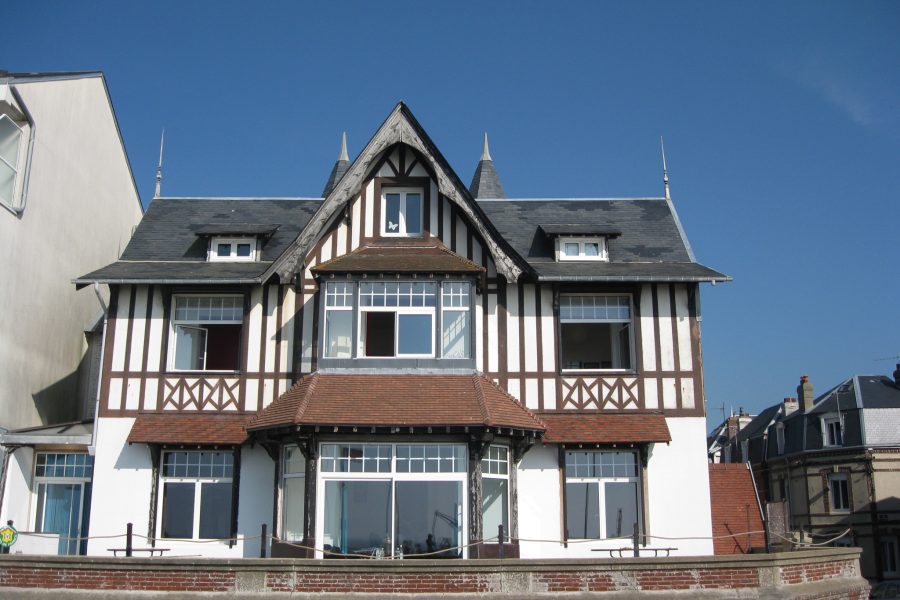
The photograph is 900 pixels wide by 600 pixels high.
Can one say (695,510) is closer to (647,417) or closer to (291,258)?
(647,417)

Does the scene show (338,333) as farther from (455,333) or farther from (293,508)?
(293,508)

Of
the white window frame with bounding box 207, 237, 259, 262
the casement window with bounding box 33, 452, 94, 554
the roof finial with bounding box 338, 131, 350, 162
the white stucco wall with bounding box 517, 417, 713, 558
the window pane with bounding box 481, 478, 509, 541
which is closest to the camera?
the window pane with bounding box 481, 478, 509, 541

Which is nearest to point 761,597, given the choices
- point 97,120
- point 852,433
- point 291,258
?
point 291,258

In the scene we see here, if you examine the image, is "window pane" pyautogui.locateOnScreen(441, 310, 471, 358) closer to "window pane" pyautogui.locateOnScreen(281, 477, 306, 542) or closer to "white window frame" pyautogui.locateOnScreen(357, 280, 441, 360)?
"white window frame" pyautogui.locateOnScreen(357, 280, 441, 360)

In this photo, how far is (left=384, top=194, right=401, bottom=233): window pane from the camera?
20406 mm

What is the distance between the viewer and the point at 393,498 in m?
17.3

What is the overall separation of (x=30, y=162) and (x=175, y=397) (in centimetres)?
691

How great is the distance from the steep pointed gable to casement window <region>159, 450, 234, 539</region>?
Answer: 428 centimetres

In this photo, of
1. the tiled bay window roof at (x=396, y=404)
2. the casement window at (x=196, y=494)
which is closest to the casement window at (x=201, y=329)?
the casement window at (x=196, y=494)

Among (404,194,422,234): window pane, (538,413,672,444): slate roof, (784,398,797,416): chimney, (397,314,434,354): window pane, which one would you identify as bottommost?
(538,413,672,444): slate roof

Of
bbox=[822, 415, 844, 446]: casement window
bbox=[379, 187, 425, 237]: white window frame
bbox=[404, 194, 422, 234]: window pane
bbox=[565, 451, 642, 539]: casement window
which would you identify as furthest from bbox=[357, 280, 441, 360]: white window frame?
bbox=[822, 415, 844, 446]: casement window

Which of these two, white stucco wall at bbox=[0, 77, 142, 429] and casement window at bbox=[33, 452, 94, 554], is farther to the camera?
white stucco wall at bbox=[0, 77, 142, 429]

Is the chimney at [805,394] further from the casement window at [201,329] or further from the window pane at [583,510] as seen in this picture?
the casement window at [201,329]

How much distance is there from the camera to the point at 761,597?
1445 centimetres
